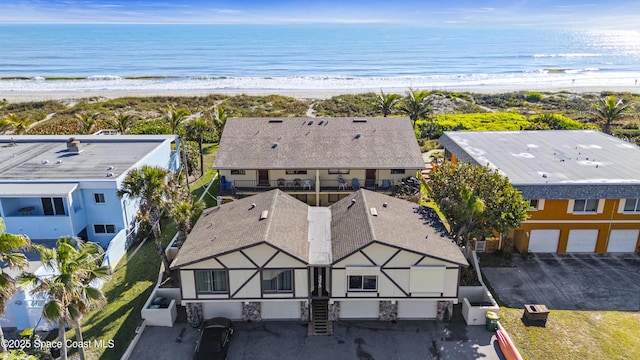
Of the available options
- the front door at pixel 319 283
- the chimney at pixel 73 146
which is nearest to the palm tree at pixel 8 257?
the front door at pixel 319 283

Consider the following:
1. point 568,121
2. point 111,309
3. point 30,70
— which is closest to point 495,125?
point 568,121

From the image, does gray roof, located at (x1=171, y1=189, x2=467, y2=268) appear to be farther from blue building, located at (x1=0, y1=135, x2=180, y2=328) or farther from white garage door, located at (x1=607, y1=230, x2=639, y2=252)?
white garage door, located at (x1=607, y1=230, x2=639, y2=252)

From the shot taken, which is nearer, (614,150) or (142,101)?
(614,150)

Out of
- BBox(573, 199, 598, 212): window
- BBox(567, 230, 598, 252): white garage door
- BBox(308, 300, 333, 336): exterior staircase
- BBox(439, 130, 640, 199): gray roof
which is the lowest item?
BBox(308, 300, 333, 336): exterior staircase

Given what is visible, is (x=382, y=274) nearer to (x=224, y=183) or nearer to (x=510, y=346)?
(x=510, y=346)

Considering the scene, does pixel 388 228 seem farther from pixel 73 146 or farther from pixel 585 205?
pixel 73 146

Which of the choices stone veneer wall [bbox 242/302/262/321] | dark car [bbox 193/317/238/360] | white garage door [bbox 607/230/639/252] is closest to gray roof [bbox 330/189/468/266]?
stone veneer wall [bbox 242/302/262/321]

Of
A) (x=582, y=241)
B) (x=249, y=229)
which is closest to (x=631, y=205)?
(x=582, y=241)
